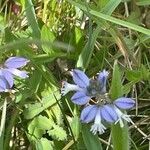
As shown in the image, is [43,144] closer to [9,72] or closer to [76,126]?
[76,126]

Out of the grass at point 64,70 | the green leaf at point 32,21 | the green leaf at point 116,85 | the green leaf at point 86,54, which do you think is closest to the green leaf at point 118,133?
the green leaf at point 116,85

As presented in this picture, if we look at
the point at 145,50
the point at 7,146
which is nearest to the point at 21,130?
the point at 7,146

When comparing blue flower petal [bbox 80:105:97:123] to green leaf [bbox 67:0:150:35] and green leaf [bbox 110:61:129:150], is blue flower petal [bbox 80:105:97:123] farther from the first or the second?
green leaf [bbox 67:0:150:35]

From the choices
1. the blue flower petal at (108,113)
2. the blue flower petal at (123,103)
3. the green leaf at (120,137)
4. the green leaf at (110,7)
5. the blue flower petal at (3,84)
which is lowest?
the green leaf at (120,137)

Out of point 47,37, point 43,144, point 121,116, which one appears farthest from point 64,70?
point 121,116

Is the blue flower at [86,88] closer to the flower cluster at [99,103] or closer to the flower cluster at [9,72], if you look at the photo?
the flower cluster at [99,103]

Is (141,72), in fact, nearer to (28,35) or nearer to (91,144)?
(91,144)
